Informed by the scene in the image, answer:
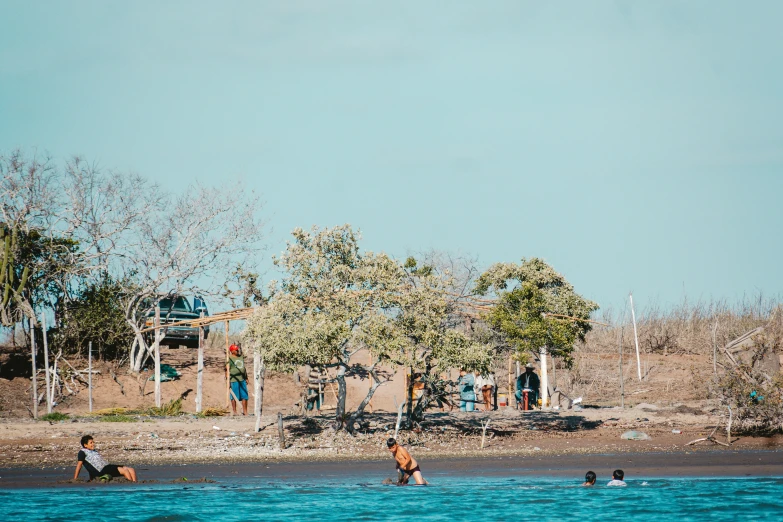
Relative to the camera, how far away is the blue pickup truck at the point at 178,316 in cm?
3372

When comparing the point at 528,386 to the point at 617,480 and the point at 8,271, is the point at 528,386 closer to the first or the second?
the point at 617,480

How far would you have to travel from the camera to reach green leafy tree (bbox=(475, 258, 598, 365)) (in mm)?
25859

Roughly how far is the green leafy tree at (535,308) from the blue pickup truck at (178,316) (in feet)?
36.0

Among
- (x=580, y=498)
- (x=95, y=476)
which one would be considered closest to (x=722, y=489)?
(x=580, y=498)

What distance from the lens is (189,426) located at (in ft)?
84.3

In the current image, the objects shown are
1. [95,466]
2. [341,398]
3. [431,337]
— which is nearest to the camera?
[95,466]

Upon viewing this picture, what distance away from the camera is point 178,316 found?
34.8 m

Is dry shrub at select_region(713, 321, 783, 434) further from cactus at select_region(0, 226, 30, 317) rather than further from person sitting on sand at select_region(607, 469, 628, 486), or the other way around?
cactus at select_region(0, 226, 30, 317)

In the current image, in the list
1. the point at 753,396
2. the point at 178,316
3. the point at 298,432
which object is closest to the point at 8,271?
the point at 178,316

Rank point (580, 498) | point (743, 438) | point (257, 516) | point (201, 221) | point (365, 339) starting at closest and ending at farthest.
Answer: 1. point (257, 516)
2. point (580, 498)
3. point (365, 339)
4. point (743, 438)
5. point (201, 221)

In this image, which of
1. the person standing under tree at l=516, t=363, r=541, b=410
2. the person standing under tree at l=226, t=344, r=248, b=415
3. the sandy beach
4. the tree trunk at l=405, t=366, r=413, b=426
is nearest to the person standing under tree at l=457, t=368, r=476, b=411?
the sandy beach

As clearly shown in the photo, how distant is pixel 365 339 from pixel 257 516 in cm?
665

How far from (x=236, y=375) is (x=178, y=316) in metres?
7.79

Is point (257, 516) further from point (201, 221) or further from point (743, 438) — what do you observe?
point (201, 221)
